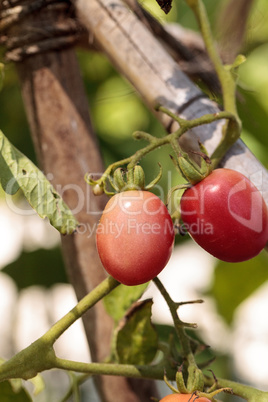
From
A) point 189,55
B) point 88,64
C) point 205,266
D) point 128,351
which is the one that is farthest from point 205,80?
point 205,266

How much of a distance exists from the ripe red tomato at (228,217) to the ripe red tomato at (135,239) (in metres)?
0.03

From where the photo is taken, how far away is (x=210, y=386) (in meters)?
0.62

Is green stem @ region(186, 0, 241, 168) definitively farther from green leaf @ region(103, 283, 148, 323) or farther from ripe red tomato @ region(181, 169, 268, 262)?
green leaf @ region(103, 283, 148, 323)

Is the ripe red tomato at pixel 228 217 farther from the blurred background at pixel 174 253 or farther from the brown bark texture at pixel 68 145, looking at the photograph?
the blurred background at pixel 174 253

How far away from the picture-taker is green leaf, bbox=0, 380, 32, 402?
0.69 meters

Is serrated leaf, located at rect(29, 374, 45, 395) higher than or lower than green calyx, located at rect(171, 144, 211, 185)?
lower

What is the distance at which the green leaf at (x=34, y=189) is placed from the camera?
1.89ft

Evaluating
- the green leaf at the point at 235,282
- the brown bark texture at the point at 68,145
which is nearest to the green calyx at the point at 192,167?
the brown bark texture at the point at 68,145

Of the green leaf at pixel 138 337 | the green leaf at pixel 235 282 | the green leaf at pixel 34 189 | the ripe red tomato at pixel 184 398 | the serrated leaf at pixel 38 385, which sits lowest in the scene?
the green leaf at pixel 235 282

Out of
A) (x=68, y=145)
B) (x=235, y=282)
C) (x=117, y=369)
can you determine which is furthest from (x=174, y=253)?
(x=117, y=369)

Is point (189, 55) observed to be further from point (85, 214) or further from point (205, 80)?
point (85, 214)

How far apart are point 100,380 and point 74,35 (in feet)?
1.58

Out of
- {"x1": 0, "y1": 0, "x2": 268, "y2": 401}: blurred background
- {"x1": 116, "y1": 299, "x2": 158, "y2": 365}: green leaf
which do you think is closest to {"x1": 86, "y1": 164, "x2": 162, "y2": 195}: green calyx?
{"x1": 116, "y1": 299, "x2": 158, "y2": 365}: green leaf

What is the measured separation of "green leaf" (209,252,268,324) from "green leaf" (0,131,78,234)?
0.74 metres
